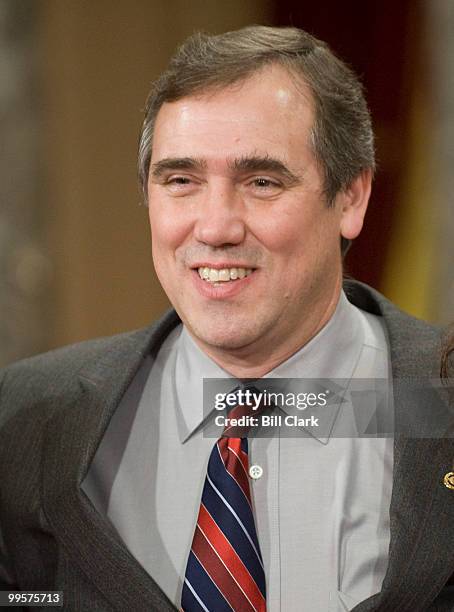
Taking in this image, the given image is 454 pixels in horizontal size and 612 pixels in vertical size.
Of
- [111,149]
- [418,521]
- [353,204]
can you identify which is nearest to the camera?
[418,521]

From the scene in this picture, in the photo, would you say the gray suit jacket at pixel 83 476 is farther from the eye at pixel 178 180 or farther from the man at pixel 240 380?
the eye at pixel 178 180

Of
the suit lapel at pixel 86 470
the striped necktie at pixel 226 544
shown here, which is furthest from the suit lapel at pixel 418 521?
the suit lapel at pixel 86 470

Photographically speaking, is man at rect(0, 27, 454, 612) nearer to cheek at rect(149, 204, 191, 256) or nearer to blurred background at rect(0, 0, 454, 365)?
cheek at rect(149, 204, 191, 256)

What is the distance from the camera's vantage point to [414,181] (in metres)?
2.32

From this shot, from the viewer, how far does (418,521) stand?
1132mm

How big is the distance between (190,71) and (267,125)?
122 mm

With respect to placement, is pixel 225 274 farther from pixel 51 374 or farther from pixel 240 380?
pixel 51 374

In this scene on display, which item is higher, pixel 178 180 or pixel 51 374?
pixel 178 180

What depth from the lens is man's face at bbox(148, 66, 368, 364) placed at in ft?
3.99

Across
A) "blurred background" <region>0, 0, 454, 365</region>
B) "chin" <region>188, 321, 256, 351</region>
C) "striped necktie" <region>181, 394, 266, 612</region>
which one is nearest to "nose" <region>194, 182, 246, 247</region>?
"chin" <region>188, 321, 256, 351</region>

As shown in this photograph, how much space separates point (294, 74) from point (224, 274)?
257mm

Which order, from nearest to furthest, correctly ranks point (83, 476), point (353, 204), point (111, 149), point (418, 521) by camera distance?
point (418, 521), point (83, 476), point (353, 204), point (111, 149)

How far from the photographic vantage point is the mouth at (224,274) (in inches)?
48.7

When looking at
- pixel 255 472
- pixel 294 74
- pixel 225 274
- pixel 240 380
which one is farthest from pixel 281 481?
pixel 294 74
